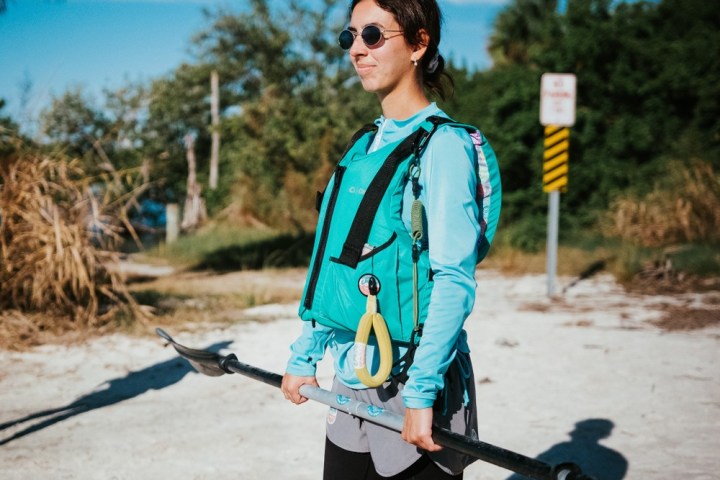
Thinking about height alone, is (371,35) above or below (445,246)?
above

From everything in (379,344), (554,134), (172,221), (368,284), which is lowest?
(172,221)

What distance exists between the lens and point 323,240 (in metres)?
1.74

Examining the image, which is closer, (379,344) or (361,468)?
(379,344)

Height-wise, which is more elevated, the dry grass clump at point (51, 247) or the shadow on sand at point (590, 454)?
the dry grass clump at point (51, 247)

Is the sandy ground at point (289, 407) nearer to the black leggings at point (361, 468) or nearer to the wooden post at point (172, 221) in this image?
the black leggings at point (361, 468)

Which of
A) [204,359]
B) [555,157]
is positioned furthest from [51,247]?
[555,157]

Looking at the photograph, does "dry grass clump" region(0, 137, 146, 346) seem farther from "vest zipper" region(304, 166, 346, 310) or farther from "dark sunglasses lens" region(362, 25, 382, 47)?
"dark sunglasses lens" region(362, 25, 382, 47)

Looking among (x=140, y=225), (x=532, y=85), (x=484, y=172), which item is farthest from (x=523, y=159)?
(x=484, y=172)

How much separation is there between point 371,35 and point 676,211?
36.7ft

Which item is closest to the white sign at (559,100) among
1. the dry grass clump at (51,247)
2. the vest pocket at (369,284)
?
the dry grass clump at (51,247)

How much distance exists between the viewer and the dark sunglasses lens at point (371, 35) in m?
1.72

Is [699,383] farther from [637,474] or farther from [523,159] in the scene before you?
[523,159]

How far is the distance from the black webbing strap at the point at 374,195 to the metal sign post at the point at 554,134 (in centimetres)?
729

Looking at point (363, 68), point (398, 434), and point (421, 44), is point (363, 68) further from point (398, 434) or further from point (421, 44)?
point (398, 434)
